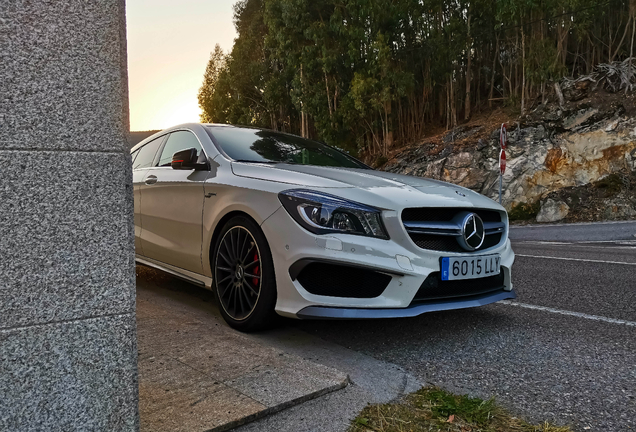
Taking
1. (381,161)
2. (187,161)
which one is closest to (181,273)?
(187,161)

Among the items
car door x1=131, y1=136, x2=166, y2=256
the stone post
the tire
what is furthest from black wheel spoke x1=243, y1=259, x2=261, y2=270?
car door x1=131, y1=136, x2=166, y2=256

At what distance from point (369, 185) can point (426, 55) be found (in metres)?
22.2

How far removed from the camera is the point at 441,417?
7.79 ft

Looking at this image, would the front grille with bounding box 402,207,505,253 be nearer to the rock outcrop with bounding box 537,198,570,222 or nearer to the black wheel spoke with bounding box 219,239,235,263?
the black wheel spoke with bounding box 219,239,235,263

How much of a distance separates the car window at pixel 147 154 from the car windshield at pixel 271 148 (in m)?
0.88

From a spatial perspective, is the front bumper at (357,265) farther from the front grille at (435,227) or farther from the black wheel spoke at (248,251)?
the black wheel spoke at (248,251)

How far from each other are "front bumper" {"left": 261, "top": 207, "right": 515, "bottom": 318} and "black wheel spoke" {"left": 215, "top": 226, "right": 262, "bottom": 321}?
0.26 metres

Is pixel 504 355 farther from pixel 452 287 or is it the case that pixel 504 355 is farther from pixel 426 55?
pixel 426 55

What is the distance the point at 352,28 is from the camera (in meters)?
24.1

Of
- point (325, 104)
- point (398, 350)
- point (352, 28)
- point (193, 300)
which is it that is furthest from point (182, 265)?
point (325, 104)

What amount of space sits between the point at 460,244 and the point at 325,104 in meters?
25.2

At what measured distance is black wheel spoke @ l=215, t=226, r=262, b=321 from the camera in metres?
3.54

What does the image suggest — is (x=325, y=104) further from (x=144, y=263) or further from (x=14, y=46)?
(x=14, y=46)

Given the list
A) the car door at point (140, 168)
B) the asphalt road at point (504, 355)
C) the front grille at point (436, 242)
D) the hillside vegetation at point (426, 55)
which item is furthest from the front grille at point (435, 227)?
the hillside vegetation at point (426, 55)
